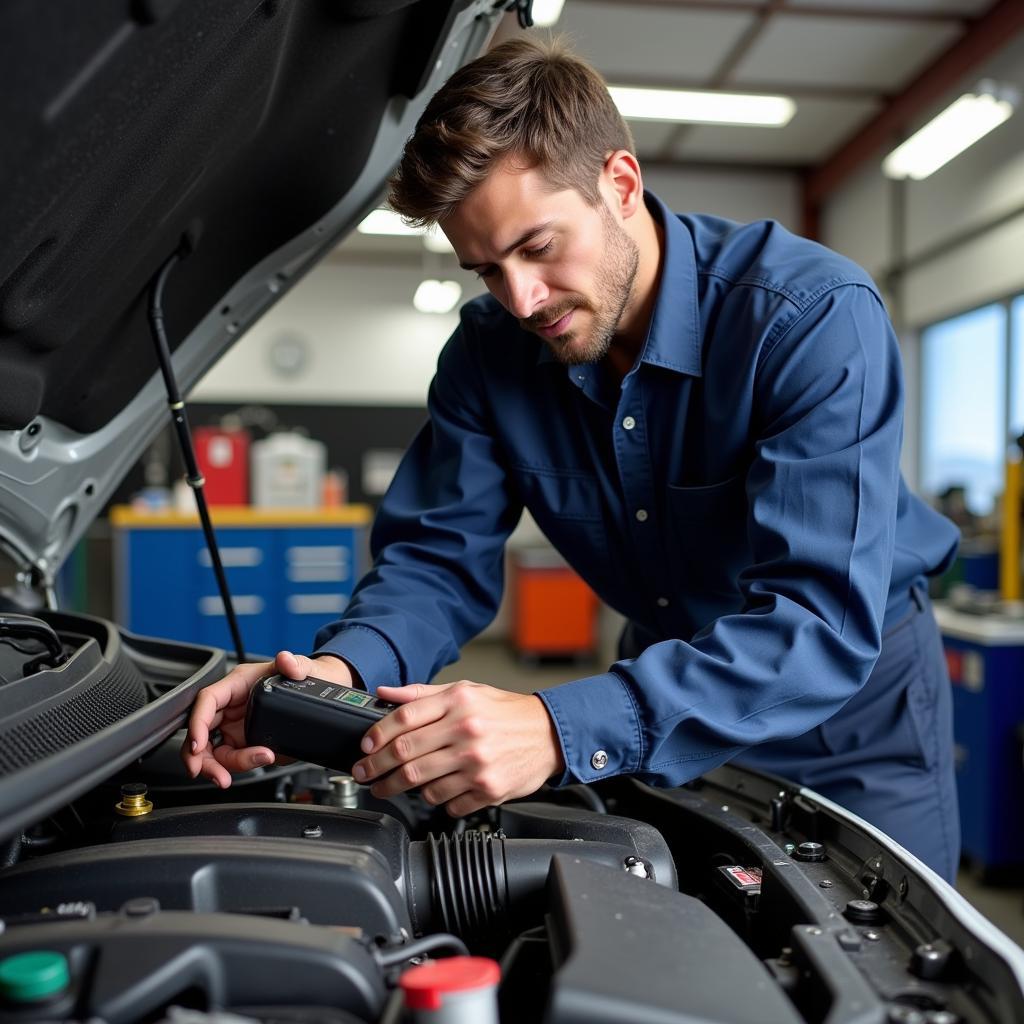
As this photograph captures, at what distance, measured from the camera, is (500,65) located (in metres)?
1.10

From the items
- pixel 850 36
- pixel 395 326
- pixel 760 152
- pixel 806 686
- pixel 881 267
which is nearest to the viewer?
pixel 806 686

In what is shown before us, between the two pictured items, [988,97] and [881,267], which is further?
[881,267]

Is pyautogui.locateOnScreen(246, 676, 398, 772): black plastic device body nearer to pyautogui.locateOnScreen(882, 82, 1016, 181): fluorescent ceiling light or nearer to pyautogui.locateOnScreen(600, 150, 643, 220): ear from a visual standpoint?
pyautogui.locateOnScreen(600, 150, 643, 220): ear

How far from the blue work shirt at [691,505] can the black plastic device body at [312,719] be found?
0.52 ft

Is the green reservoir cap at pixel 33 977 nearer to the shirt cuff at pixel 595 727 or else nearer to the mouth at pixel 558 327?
the shirt cuff at pixel 595 727

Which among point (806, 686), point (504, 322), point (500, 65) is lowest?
point (806, 686)

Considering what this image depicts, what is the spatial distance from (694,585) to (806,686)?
0.37 meters

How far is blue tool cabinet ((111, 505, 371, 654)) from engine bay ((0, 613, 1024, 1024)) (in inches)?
160

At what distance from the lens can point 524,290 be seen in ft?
3.51

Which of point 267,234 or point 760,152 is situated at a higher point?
point 760,152

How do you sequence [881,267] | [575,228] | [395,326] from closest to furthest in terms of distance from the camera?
1. [575,228]
2. [881,267]
3. [395,326]

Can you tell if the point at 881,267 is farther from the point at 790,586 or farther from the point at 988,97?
the point at 790,586

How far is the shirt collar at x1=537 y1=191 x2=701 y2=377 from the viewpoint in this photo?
3.84 ft

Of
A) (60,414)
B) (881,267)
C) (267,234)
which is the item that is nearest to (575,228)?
(267,234)
